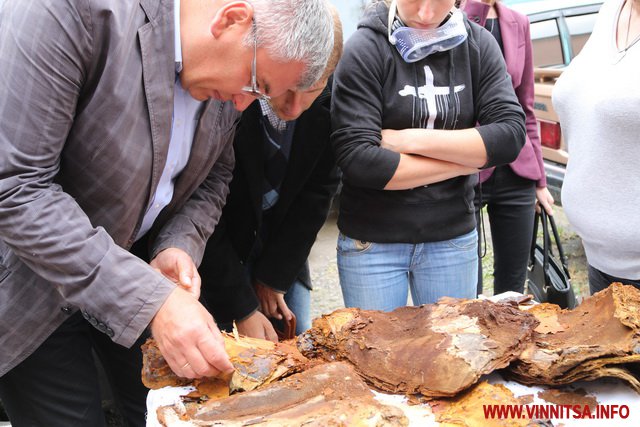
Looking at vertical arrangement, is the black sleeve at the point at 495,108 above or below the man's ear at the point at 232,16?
below

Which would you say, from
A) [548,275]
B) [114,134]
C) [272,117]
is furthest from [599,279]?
[114,134]

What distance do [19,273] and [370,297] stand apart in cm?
115

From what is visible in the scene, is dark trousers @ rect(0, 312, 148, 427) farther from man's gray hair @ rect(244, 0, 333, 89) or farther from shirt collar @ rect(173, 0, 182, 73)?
man's gray hair @ rect(244, 0, 333, 89)

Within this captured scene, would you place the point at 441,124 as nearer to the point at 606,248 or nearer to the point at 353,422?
the point at 606,248

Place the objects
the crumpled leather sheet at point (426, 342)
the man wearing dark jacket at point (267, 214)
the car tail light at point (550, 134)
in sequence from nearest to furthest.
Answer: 1. the crumpled leather sheet at point (426, 342)
2. the man wearing dark jacket at point (267, 214)
3. the car tail light at point (550, 134)

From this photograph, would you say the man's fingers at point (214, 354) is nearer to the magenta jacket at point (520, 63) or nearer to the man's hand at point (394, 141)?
the man's hand at point (394, 141)

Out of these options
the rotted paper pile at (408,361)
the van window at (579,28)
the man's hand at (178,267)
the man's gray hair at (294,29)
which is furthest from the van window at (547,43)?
the man's hand at (178,267)

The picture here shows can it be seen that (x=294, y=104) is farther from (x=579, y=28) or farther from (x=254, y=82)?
(x=579, y=28)

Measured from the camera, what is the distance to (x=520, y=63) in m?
2.89

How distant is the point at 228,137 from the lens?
74.5 inches

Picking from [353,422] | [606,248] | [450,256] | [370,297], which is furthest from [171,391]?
[606,248]

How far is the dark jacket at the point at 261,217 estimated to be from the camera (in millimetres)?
2174

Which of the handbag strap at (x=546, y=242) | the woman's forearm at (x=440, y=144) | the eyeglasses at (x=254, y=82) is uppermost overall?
the eyeglasses at (x=254, y=82)

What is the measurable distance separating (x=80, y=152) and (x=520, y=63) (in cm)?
213
